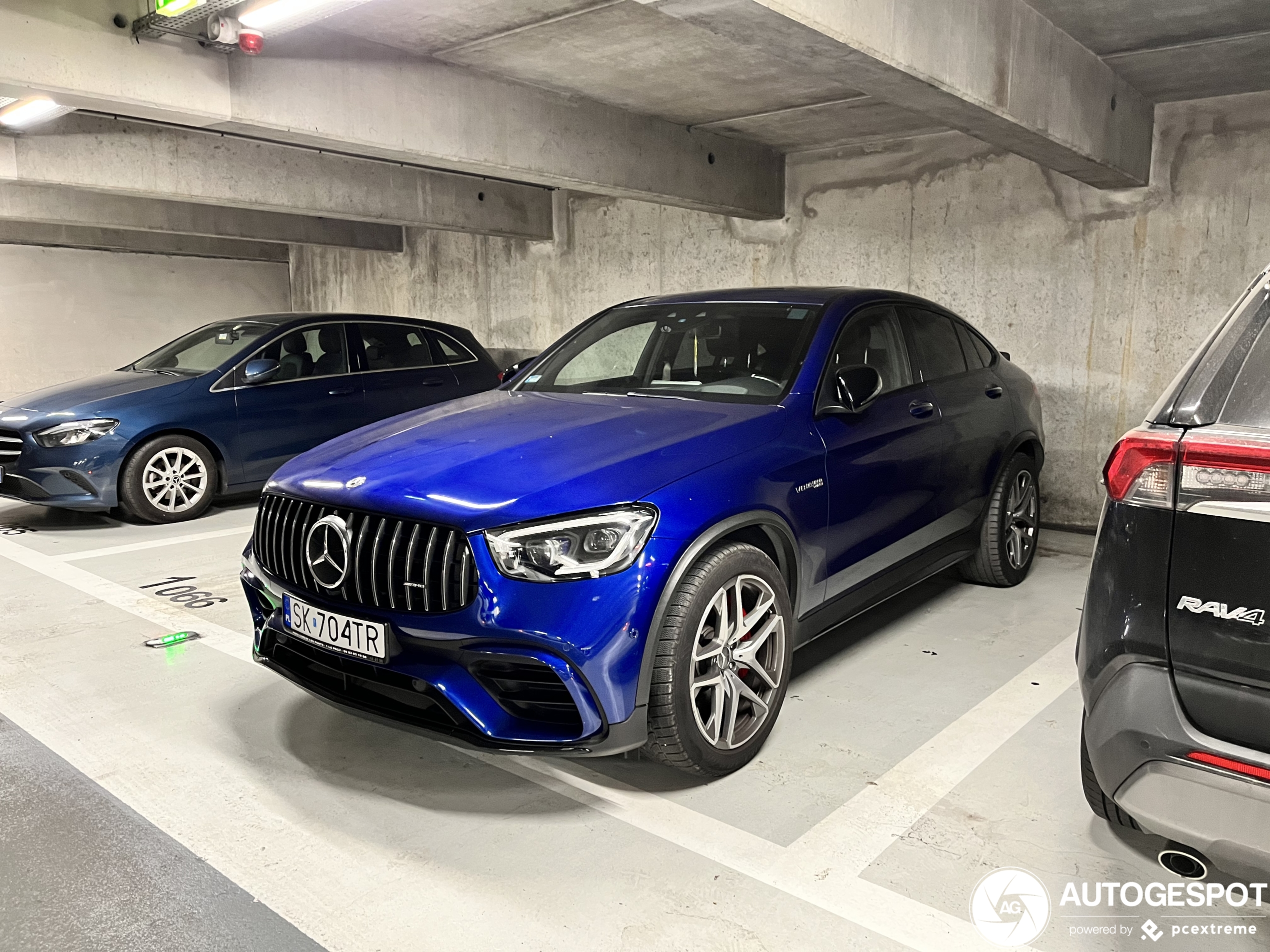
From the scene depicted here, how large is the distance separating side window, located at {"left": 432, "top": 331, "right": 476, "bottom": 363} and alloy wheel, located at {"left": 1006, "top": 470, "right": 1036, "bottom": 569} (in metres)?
5.01

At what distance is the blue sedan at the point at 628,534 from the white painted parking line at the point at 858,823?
0.22 m

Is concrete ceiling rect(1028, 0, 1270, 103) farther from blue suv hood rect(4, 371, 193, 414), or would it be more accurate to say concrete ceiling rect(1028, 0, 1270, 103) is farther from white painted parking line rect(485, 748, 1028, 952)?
blue suv hood rect(4, 371, 193, 414)

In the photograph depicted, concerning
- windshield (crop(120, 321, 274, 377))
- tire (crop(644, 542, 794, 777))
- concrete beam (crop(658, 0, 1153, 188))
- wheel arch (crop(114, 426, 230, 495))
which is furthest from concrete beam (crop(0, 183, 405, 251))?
tire (crop(644, 542, 794, 777))

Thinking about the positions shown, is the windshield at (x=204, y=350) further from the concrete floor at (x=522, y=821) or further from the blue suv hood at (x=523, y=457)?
the blue suv hood at (x=523, y=457)

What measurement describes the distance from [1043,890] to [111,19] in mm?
5340

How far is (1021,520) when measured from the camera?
15.6 ft

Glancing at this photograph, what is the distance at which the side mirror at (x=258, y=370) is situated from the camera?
22.2ft

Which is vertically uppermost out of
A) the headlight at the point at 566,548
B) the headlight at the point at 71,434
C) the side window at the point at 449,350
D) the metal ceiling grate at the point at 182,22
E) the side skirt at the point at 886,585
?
the metal ceiling grate at the point at 182,22

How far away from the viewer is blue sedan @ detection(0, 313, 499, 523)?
614 cm

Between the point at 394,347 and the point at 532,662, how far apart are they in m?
5.85

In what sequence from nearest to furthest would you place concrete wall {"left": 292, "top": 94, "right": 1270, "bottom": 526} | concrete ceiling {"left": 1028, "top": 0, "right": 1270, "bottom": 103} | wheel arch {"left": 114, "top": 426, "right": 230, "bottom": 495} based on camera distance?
concrete ceiling {"left": 1028, "top": 0, "right": 1270, "bottom": 103} → concrete wall {"left": 292, "top": 94, "right": 1270, "bottom": 526} → wheel arch {"left": 114, "top": 426, "right": 230, "bottom": 495}

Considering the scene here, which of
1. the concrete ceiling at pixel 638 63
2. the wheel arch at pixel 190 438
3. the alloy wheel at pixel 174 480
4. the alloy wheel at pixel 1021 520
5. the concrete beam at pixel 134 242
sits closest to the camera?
the alloy wheel at pixel 1021 520

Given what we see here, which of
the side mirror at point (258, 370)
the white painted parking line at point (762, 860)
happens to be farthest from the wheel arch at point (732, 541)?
the side mirror at point (258, 370)

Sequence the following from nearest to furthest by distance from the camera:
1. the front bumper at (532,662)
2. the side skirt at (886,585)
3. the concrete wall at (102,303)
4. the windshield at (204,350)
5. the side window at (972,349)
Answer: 1. the front bumper at (532,662)
2. the side skirt at (886,585)
3. the side window at (972,349)
4. the windshield at (204,350)
5. the concrete wall at (102,303)
